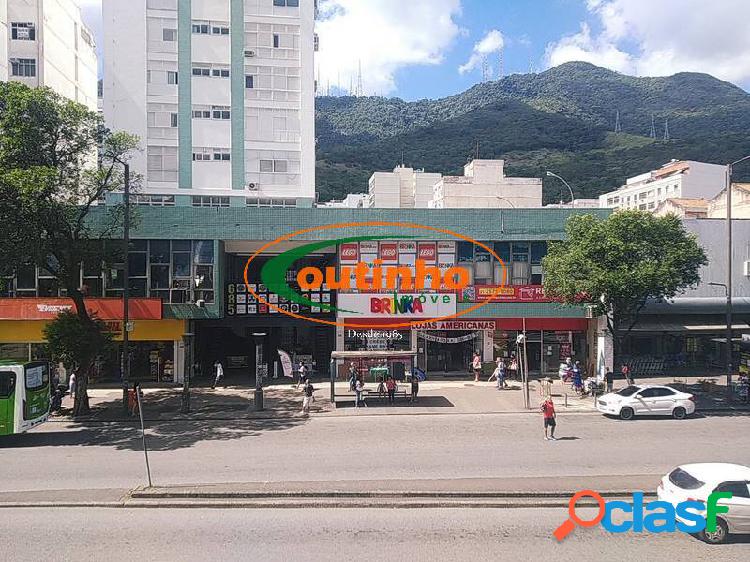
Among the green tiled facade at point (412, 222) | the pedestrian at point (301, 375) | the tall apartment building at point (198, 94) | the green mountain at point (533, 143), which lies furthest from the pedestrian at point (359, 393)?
the green mountain at point (533, 143)

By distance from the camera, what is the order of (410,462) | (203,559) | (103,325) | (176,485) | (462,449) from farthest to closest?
(103,325) < (462,449) < (410,462) < (176,485) < (203,559)

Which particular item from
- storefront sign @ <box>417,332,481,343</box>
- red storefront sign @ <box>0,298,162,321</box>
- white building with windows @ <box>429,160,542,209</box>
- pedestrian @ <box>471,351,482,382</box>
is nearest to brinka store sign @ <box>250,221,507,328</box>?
storefront sign @ <box>417,332,481,343</box>

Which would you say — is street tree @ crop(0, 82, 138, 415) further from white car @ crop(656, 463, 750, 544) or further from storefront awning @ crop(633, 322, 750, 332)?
storefront awning @ crop(633, 322, 750, 332)

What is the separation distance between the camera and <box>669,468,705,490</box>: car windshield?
11.3m

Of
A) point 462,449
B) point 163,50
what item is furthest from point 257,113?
point 462,449

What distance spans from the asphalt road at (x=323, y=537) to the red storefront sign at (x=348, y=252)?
20.1 meters

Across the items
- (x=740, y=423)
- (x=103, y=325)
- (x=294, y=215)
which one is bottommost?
(x=740, y=423)

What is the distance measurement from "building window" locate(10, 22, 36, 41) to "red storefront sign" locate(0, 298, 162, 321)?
3492 centimetres

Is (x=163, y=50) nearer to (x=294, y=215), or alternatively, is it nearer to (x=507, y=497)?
(x=294, y=215)

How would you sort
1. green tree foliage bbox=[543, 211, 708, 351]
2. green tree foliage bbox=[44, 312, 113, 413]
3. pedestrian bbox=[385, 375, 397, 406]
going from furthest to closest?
pedestrian bbox=[385, 375, 397, 406] < green tree foliage bbox=[543, 211, 708, 351] < green tree foliage bbox=[44, 312, 113, 413]

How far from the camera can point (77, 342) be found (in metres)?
22.9

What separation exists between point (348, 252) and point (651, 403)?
53.6ft

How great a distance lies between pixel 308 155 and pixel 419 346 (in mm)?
16588

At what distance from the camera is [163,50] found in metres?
39.1
